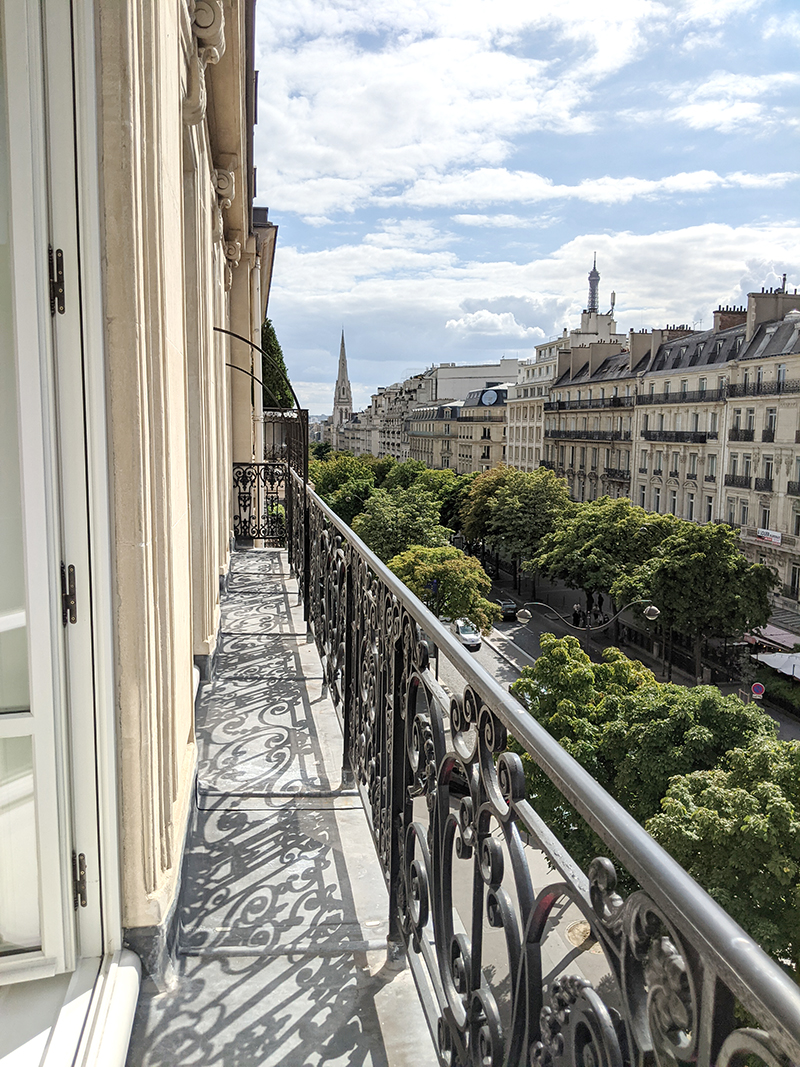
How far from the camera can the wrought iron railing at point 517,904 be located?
2.91 feet

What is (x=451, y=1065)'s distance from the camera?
6.49 feet

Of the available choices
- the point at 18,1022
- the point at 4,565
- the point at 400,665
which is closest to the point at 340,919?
the point at 400,665

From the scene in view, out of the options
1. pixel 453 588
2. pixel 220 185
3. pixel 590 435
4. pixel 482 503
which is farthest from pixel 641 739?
pixel 590 435

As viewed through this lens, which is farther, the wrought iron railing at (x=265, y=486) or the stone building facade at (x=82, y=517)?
the wrought iron railing at (x=265, y=486)

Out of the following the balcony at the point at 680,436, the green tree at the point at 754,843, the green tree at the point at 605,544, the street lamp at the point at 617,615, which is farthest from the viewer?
the balcony at the point at 680,436

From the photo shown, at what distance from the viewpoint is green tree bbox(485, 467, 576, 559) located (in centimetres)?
4884

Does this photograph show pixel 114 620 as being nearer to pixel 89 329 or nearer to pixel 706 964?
pixel 89 329

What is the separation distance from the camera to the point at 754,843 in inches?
456

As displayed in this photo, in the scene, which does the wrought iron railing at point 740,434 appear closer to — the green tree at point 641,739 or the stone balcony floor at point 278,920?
the green tree at point 641,739

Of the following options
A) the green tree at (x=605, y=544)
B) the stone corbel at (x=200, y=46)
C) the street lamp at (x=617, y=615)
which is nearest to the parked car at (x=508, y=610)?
the street lamp at (x=617, y=615)

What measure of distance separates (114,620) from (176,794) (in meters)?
0.94

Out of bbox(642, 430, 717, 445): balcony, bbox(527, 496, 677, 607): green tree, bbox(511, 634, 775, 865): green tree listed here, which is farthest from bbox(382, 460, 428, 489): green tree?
bbox(511, 634, 775, 865): green tree

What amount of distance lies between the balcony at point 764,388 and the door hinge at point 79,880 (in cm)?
4199

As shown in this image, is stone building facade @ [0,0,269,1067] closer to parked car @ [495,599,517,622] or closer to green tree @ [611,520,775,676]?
green tree @ [611,520,775,676]
